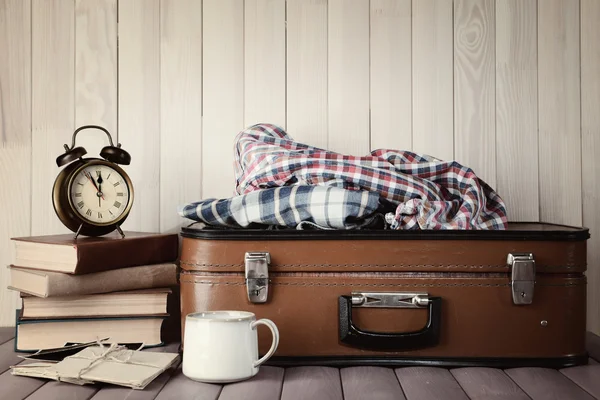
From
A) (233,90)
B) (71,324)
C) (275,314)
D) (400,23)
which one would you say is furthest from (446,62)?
(71,324)

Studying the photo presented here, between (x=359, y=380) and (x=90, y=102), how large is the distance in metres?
1.04

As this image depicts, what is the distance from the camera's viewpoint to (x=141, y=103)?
1.62m

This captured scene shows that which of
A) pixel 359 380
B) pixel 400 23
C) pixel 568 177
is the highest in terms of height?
pixel 400 23

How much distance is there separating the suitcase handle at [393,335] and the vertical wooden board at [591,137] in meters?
0.70

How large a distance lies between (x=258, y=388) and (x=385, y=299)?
11.7 inches

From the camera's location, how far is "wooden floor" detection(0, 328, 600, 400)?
0.97 meters

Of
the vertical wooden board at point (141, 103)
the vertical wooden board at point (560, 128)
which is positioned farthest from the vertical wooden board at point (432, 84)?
the vertical wooden board at point (141, 103)

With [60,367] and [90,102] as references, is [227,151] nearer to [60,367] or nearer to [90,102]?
[90,102]

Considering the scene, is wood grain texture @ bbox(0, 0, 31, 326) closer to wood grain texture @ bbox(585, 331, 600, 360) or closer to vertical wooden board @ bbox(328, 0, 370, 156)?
vertical wooden board @ bbox(328, 0, 370, 156)

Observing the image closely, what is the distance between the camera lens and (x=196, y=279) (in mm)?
1181

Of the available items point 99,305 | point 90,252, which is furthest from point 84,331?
point 90,252

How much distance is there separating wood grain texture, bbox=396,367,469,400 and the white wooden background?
670mm

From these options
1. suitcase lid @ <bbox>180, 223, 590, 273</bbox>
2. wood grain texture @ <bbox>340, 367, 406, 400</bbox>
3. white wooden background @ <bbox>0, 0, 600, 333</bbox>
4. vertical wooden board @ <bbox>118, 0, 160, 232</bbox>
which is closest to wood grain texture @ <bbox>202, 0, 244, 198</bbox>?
white wooden background @ <bbox>0, 0, 600, 333</bbox>

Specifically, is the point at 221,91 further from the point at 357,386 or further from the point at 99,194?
the point at 357,386
